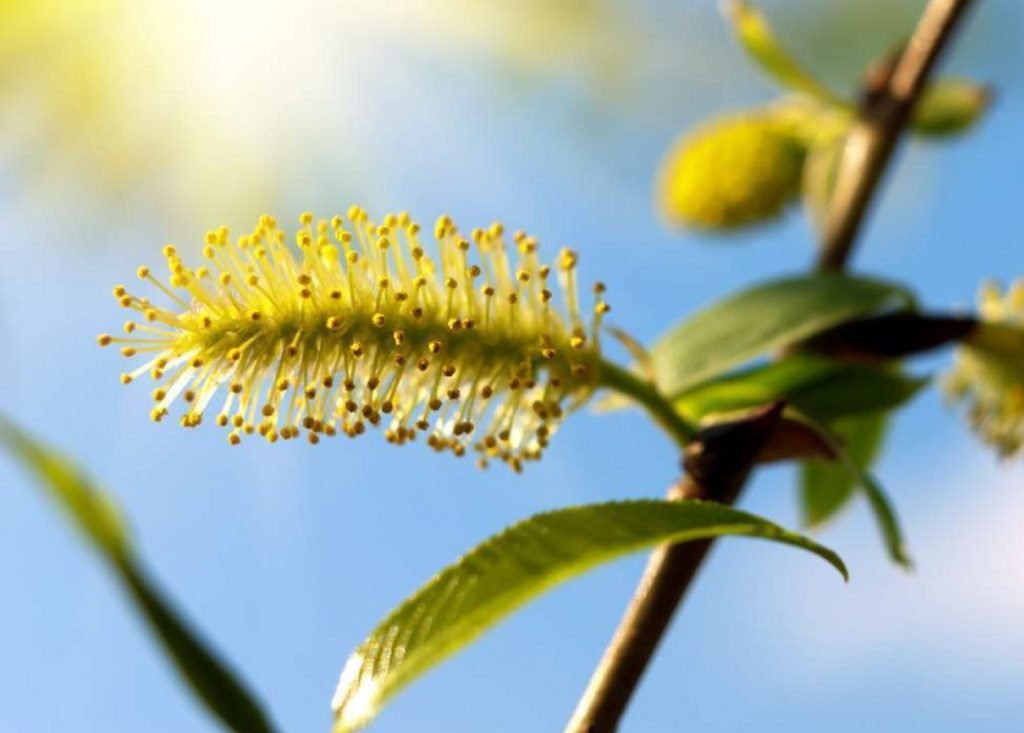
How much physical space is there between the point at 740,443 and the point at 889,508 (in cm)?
34

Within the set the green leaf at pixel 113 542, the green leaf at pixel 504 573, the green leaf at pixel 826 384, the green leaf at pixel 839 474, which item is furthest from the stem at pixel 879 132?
the green leaf at pixel 113 542

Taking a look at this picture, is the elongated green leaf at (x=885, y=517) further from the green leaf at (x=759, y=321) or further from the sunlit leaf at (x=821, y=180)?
the sunlit leaf at (x=821, y=180)

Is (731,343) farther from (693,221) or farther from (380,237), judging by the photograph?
(693,221)

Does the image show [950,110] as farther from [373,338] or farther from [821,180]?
[373,338]

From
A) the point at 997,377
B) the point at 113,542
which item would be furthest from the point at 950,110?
the point at 113,542

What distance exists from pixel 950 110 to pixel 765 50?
12.6 inches

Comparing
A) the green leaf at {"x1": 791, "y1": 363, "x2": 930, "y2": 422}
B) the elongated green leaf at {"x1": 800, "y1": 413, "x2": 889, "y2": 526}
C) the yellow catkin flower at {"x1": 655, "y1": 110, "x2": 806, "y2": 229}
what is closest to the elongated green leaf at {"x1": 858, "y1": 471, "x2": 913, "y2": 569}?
the green leaf at {"x1": 791, "y1": 363, "x2": 930, "y2": 422}

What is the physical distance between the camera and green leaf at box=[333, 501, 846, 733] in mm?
826

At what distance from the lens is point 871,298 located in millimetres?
1524

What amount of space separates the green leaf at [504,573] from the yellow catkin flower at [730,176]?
118 cm

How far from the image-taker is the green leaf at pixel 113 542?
0.63m

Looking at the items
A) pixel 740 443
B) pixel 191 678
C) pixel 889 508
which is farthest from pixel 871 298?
pixel 191 678

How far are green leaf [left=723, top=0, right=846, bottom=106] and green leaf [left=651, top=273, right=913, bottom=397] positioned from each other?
0.57 metres

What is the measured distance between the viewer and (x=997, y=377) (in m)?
1.76
